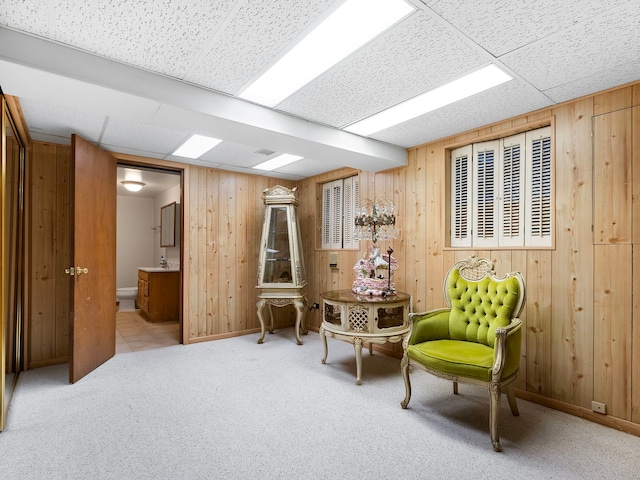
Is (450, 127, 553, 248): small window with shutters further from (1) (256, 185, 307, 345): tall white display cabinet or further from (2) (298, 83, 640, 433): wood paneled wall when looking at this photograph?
(1) (256, 185, 307, 345): tall white display cabinet

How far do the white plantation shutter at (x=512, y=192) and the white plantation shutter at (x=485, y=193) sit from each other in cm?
6

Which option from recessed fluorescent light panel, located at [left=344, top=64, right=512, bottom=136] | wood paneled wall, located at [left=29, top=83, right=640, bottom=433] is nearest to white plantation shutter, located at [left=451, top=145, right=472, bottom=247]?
wood paneled wall, located at [left=29, top=83, right=640, bottom=433]

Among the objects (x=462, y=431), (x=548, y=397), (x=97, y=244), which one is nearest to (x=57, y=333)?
(x=97, y=244)

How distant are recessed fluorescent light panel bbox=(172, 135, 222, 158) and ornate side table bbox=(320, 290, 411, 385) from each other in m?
2.02

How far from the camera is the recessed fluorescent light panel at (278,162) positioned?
4045mm

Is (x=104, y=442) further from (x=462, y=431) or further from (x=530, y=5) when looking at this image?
(x=530, y=5)

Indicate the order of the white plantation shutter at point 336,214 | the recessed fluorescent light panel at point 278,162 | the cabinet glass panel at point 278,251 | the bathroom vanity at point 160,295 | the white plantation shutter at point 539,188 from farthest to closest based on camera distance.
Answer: the bathroom vanity at point 160,295
the white plantation shutter at point 336,214
the cabinet glass panel at point 278,251
the recessed fluorescent light panel at point 278,162
the white plantation shutter at point 539,188

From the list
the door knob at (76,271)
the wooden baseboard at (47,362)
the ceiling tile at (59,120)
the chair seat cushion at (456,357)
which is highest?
the ceiling tile at (59,120)

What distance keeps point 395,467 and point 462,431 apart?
0.67m

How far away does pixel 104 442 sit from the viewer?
2.13 metres

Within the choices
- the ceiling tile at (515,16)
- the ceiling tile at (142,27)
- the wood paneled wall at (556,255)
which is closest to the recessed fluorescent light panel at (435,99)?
the ceiling tile at (515,16)

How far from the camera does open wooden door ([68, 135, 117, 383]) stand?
3.11m

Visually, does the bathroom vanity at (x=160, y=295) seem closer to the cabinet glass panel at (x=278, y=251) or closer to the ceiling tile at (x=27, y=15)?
the cabinet glass panel at (x=278, y=251)

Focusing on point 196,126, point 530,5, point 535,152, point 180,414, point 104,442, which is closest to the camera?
point 530,5
